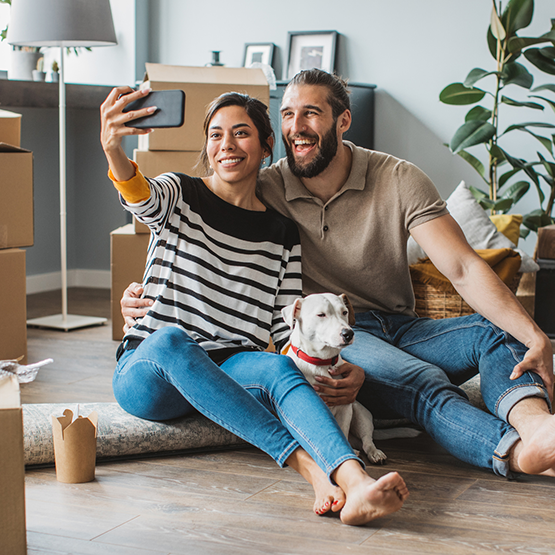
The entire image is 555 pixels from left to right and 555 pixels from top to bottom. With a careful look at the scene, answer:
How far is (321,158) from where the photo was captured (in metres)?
1.85

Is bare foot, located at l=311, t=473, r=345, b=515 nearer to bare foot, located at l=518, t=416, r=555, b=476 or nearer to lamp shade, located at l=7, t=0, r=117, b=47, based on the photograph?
bare foot, located at l=518, t=416, r=555, b=476

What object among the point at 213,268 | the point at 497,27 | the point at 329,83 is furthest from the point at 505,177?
the point at 213,268

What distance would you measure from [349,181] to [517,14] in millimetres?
1914

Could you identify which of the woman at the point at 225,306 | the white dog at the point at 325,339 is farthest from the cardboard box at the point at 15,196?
the white dog at the point at 325,339

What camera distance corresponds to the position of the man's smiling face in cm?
185

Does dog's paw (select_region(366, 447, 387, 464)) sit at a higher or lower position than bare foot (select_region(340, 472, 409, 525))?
lower

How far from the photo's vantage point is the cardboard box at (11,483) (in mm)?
1071

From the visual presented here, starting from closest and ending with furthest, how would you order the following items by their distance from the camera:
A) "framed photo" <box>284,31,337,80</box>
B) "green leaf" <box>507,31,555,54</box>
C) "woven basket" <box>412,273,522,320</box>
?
"woven basket" <box>412,273,522,320</box> < "green leaf" <box>507,31,555,54</box> < "framed photo" <box>284,31,337,80</box>

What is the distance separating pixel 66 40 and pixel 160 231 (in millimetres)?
1748

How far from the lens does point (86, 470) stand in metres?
1.51

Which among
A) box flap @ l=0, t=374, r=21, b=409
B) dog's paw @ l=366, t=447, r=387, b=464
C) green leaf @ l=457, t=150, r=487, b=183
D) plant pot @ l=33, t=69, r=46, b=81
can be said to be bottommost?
dog's paw @ l=366, t=447, r=387, b=464

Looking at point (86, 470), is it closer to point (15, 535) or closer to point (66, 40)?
point (15, 535)

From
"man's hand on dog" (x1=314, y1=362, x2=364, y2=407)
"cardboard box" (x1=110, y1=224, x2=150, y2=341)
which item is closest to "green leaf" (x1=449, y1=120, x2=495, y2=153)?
"cardboard box" (x1=110, y1=224, x2=150, y2=341)

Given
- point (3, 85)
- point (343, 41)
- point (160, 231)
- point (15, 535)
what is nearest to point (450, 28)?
point (343, 41)
